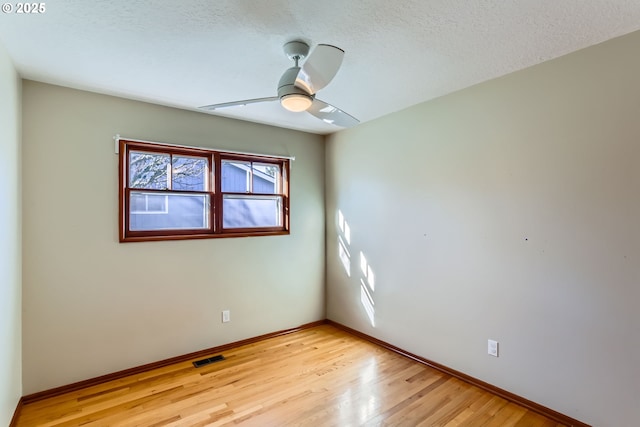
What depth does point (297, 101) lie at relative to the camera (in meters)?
1.92

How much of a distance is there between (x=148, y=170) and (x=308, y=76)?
2.01m

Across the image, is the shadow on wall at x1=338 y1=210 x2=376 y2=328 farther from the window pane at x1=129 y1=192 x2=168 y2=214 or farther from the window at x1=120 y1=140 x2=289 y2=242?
the window pane at x1=129 y1=192 x2=168 y2=214

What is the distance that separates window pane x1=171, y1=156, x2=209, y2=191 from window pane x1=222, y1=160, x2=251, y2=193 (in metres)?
0.19

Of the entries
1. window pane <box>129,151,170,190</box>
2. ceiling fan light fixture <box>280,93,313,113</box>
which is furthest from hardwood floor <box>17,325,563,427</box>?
ceiling fan light fixture <box>280,93,313,113</box>

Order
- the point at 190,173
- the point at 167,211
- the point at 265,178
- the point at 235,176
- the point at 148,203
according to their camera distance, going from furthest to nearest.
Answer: the point at 265,178
the point at 235,176
the point at 190,173
the point at 167,211
the point at 148,203

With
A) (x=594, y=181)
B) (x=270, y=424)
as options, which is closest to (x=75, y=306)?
(x=270, y=424)

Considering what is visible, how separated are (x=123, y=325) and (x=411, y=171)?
2974 mm

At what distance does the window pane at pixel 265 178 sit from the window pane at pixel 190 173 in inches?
22.5

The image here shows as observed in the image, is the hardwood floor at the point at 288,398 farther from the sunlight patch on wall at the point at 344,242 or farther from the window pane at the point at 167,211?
the window pane at the point at 167,211

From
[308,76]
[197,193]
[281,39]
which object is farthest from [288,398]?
[281,39]

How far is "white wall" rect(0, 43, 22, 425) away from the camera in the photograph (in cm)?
193

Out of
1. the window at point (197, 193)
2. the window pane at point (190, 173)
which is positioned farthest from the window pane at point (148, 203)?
the window pane at point (190, 173)

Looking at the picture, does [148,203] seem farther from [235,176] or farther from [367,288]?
[367,288]

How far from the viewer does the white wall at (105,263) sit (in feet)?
8.07
